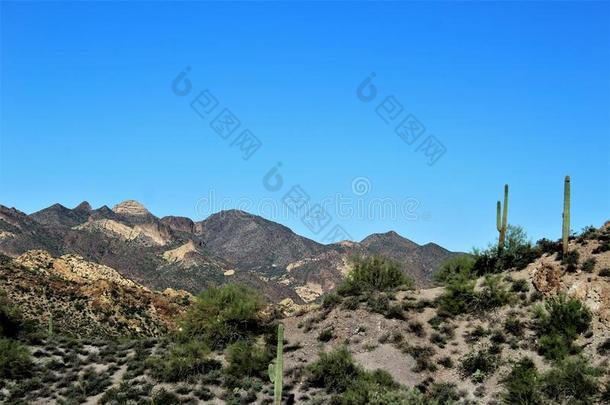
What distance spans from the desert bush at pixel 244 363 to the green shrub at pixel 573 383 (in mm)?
12020

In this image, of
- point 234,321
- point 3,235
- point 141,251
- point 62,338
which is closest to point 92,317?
point 62,338

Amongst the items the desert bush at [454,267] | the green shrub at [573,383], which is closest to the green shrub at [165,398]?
the green shrub at [573,383]

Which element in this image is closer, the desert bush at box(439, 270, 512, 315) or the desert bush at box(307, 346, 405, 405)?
the desert bush at box(307, 346, 405, 405)

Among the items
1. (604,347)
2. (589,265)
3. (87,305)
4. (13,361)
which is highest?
(589,265)

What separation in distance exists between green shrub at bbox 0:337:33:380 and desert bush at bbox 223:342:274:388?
956cm

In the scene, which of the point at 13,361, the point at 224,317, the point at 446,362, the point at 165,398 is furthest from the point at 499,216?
the point at 13,361

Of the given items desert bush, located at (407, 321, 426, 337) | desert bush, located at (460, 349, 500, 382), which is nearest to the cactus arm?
desert bush, located at (407, 321, 426, 337)

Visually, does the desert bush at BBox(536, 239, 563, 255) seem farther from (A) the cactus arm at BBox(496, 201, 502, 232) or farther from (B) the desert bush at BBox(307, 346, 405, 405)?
(B) the desert bush at BBox(307, 346, 405, 405)

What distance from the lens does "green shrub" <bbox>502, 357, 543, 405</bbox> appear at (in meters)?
23.3

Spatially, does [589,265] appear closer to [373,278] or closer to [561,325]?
[561,325]

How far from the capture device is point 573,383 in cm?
2334

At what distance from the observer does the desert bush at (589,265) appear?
29.1 meters

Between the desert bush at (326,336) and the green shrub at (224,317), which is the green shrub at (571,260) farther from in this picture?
the green shrub at (224,317)

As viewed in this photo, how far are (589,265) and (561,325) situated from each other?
3.75 meters
